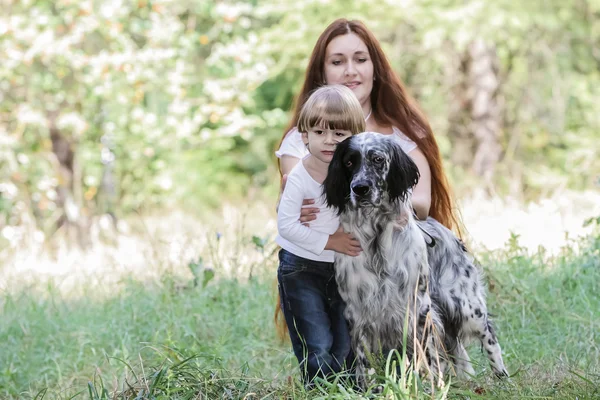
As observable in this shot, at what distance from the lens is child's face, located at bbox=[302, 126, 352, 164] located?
3.39 meters

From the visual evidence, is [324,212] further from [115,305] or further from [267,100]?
[267,100]

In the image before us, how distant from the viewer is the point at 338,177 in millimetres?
3223

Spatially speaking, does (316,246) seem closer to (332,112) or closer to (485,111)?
(332,112)

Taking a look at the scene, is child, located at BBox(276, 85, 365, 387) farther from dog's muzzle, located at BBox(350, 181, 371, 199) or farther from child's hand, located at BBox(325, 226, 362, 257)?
dog's muzzle, located at BBox(350, 181, 371, 199)

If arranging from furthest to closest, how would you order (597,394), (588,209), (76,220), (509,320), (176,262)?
(76,220) → (588,209) → (176,262) → (509,320) → (597,394)

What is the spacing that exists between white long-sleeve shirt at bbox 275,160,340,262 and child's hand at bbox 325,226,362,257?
3 cm

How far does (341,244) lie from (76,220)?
30.0 feet

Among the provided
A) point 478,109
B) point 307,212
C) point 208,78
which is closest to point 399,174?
point 307,212

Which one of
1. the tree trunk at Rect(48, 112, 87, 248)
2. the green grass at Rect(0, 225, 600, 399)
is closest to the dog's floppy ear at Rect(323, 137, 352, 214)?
the green grass at Rect(0, 225, 600, 399)

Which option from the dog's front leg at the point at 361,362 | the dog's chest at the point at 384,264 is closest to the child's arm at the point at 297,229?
the dog's chest at the point at 384,264

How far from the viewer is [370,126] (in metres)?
4.11

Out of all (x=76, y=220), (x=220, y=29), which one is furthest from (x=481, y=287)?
(x=220, y=29)

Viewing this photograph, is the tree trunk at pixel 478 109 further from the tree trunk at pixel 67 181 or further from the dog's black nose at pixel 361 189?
the dog's black nose at pixel 361 189

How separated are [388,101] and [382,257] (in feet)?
3.90
